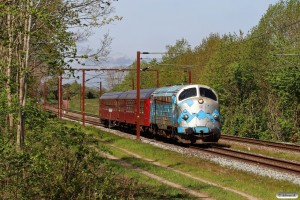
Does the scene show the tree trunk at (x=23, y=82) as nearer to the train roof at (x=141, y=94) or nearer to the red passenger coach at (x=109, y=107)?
the train roof at (x=141, y=94)

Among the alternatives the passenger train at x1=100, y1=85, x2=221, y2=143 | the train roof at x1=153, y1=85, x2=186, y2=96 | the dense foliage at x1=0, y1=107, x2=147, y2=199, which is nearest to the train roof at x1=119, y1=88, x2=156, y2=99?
→ the passenger train at x1=100, y1=85, x2=221, y2=143

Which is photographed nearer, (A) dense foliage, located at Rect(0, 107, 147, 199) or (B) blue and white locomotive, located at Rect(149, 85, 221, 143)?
(A) dense foliage, located at Rect(0, 107, 147, 199)

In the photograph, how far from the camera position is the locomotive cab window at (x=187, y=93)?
27625 millimetres

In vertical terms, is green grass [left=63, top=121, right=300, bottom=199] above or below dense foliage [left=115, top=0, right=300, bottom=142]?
below

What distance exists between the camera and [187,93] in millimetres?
27719

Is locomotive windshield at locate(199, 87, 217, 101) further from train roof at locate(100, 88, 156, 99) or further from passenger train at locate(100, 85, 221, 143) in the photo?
train roof at locate(100, 88, 156, 99)

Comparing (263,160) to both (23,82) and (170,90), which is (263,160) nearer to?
(170,90)

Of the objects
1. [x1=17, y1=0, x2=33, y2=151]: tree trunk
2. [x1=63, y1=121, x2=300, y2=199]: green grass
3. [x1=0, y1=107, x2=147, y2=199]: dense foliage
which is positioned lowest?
[x1=63, y1=121, x2=300, y2=199]: green grass

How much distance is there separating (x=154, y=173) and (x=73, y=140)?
9.09 metres

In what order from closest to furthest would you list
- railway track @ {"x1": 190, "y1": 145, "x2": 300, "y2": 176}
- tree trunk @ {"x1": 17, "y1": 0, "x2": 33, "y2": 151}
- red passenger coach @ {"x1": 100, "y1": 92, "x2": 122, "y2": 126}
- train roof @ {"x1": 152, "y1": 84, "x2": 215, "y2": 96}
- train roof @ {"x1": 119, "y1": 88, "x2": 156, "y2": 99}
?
tree trunk @ {"x1": 17, "y1": 0, "x2": 33, "y2": 151} → railway track @ {"x1": 190, "y1": 145, "x2": 300, "y2": 176} → train roof @ {"x1": 152, "y1": 84, "x2": 215, "y2": 96} → train roof @ {"x1": 119, "y1": 88, "x2": 156, "y2": 99} → red passenger coach @ {"x1": 100, "y1": 92, "x2": 122, "y2": 126}

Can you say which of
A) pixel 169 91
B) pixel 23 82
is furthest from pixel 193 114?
pixel 23 82

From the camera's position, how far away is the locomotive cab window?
90.6ft

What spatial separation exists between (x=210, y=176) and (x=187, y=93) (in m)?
10.5

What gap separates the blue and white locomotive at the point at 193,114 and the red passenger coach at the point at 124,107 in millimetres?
5814
